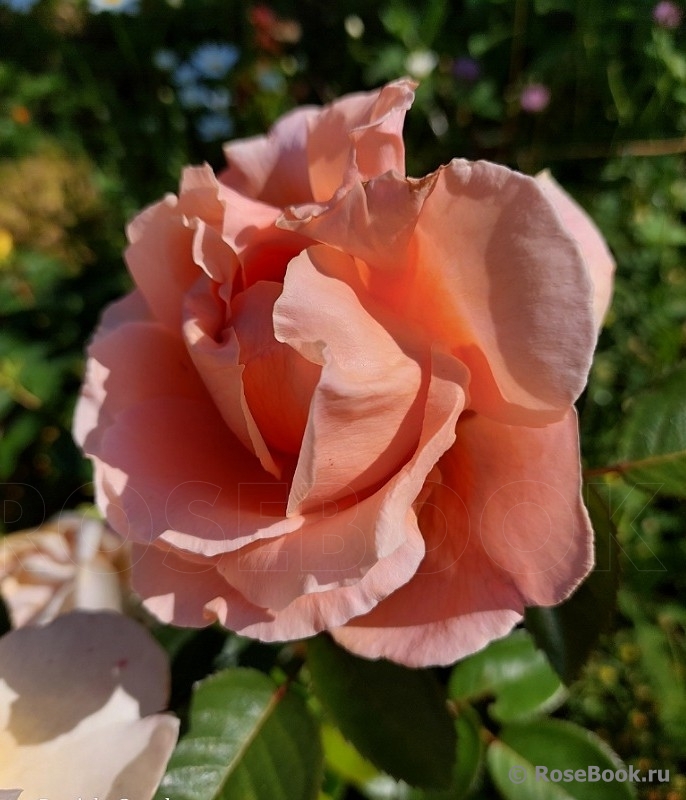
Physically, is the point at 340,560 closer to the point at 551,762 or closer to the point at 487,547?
the point at 487,547

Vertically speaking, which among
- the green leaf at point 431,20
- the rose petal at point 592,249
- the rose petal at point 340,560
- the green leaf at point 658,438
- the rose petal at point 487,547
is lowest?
the green leaf at point 658,438

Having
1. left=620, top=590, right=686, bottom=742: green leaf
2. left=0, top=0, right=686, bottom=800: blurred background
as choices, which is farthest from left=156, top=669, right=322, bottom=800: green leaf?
left=620, top=590, right=686, bottom=742: green leaf

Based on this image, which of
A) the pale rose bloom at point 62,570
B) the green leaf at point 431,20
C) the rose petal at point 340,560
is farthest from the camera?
the green leaf at point 431,20

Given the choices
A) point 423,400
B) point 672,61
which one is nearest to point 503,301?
point 423,400

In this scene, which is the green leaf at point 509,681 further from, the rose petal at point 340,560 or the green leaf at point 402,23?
the green leaf at point 402,23

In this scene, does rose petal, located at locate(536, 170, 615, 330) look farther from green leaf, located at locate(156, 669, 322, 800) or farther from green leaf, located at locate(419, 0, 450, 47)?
green leaf, located at locate(419, 0, 450, 47)

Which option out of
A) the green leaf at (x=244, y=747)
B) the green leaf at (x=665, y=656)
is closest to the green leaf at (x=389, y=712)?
the green leaf at (x=244, y=747)

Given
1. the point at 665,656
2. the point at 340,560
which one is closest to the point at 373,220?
the point at 340,560
